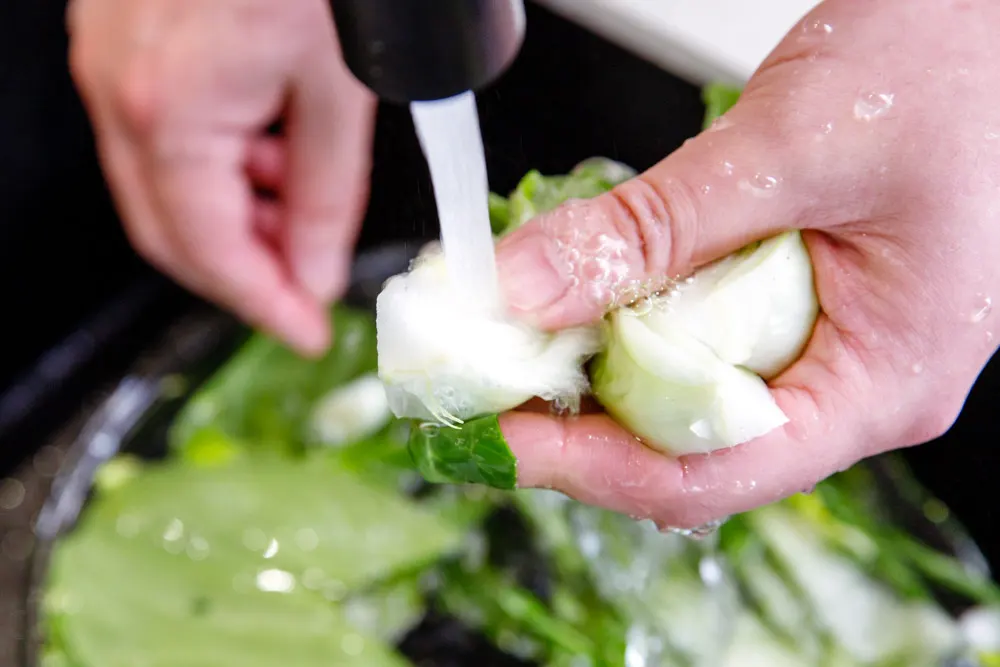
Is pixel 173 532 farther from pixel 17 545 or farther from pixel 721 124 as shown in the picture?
pixel 721 124

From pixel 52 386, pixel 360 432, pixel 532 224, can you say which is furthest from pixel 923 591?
pixel 52 386

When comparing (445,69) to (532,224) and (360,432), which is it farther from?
(360,432)

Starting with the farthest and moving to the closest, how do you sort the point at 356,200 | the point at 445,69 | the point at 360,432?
the point at 360,432, the point at 356,200, the point at 445,69

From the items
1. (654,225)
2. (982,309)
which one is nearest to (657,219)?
(654,225)

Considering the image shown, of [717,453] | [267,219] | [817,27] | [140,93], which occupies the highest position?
[817,27]

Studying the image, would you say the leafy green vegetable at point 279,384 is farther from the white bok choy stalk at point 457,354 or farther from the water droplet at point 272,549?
the white bok choy stalk at point 457,354

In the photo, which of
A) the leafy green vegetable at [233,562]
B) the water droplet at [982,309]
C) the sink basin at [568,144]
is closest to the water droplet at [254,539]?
the leafy green vegetable at [233,562]
